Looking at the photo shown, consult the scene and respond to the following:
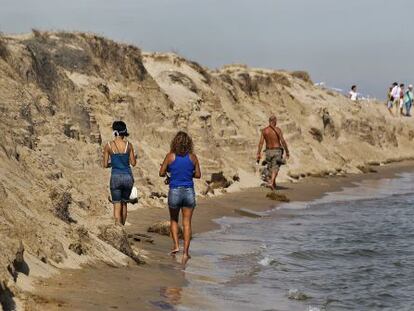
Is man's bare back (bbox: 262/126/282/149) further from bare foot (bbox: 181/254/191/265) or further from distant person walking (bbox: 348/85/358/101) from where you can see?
distant person walking (bbox: 348/85/358/101)

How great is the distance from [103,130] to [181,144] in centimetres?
704

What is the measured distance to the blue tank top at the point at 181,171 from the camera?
9328 millimetres

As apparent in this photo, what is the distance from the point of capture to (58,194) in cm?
865

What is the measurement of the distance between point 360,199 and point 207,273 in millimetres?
11552

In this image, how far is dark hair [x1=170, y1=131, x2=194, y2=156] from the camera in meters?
9.24

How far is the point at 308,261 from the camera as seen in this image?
1081 cm

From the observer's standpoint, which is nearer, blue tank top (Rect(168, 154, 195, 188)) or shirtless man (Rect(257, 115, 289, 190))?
blue tank top (Rect(168, 154, 195, 188))

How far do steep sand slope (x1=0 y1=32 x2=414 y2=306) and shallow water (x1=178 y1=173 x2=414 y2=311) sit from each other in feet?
4.29

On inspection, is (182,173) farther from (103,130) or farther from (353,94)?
(353,94)

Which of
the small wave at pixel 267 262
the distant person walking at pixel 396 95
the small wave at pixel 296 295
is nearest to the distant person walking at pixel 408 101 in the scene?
the distant person walking at pixel 396 95

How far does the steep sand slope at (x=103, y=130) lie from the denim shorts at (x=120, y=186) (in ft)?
1.42

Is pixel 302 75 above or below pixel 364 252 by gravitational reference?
above

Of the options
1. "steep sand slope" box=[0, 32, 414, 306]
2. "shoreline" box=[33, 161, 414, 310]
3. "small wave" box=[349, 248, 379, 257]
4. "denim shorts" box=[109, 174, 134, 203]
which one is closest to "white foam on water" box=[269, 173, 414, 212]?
"steep sand slope" box=[0, 32, 414, 306]

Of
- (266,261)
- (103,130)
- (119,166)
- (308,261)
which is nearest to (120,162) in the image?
(119,166)
